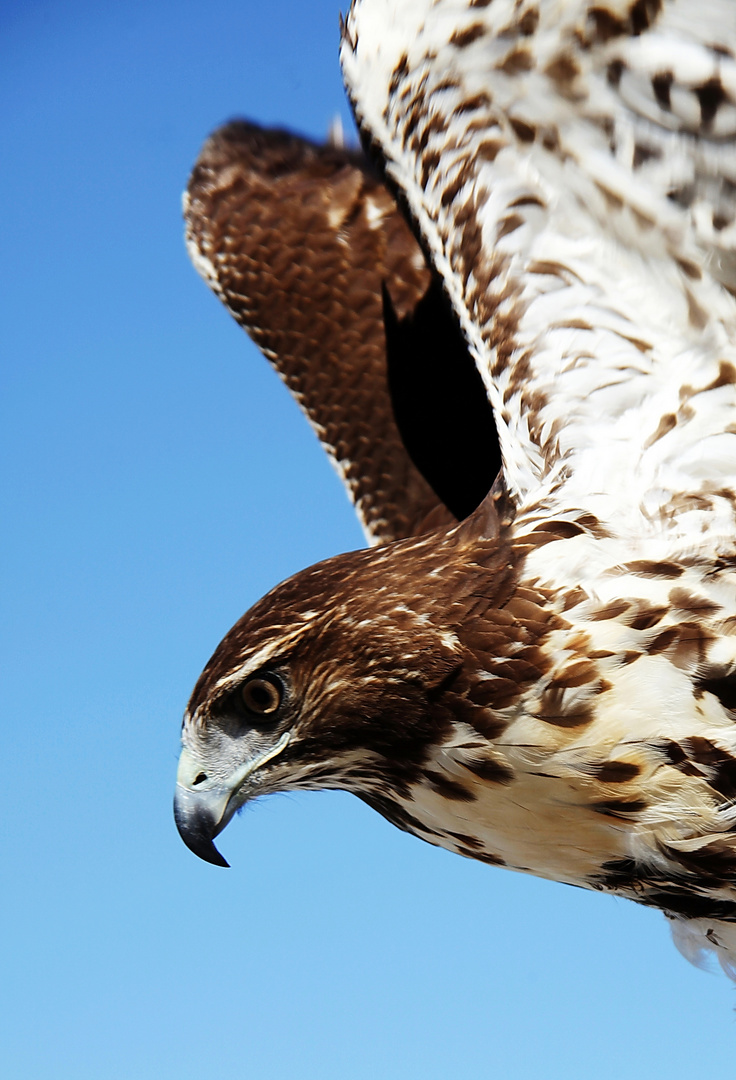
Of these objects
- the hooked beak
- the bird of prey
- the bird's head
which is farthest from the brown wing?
the hooked beak

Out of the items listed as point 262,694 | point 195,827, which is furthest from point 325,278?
point 195,827

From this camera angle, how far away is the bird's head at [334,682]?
320 cm

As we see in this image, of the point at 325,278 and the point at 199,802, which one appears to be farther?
the point at 325,278

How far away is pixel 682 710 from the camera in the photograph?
2.99 meters

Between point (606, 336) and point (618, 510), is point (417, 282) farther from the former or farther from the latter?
point (618, 510)

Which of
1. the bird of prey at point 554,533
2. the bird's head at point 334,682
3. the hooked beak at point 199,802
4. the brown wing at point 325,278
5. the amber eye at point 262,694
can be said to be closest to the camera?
the bird of prey at point 554,533

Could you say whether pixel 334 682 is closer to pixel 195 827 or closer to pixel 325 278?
pixel 195 827

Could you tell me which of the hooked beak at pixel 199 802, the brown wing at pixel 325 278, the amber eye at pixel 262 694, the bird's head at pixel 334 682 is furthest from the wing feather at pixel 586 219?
the brown wing at pixel 325 278

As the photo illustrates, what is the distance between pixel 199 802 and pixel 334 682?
505mm

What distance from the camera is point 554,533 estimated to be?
3.20m

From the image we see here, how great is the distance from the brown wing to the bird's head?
1.82 m

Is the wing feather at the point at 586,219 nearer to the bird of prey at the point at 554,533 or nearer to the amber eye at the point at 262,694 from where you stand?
the bird of prey at the point at 554,533

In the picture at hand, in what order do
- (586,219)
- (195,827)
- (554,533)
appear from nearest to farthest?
(554,533)
(586,219)
(195,827)

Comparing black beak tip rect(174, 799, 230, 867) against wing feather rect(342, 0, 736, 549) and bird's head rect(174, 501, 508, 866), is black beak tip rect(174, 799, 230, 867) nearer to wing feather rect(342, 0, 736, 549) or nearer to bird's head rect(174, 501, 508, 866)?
bird's head rect(174, 501, 508, 866)
